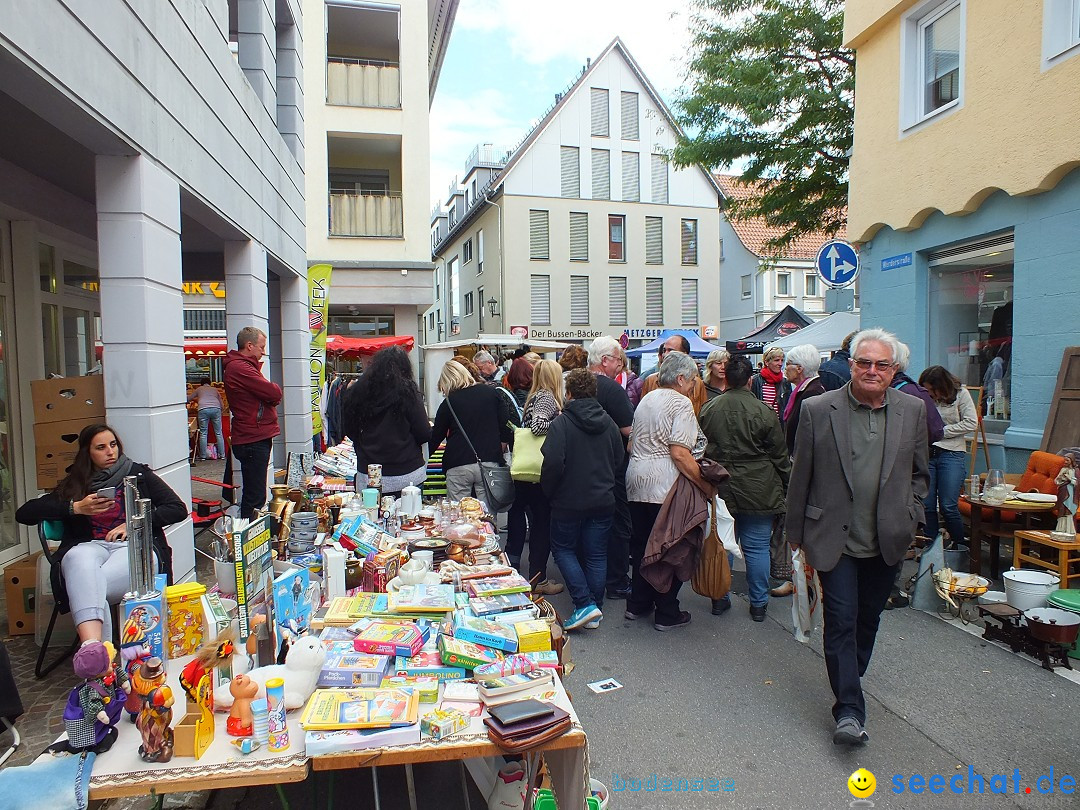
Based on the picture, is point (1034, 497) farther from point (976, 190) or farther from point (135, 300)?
point (135, 300)

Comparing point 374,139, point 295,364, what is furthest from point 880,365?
point 374,139

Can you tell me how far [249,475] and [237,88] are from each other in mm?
3475

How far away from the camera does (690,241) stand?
103 ft

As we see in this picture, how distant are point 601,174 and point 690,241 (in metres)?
5.08

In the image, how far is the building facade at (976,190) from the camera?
644 cm

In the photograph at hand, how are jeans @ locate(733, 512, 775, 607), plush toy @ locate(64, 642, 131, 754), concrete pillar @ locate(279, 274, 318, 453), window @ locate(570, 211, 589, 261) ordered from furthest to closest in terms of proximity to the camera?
window @ locate(570, 211, 589, 261) → concrete pillar @ locate(279, 274, 318, 453) → jeans @ locate(733, 512, 775, 607) → plush toy @ locate(64, 642, 131, 754)

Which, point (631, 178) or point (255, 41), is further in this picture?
point (631, 178)

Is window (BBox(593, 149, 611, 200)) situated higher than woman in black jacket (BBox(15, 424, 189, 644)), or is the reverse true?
window (BBox(593, 149, 611, 200))

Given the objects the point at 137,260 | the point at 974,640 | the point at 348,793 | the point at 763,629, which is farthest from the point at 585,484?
the point at 137,260

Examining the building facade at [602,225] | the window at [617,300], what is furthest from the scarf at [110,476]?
→ the window at [617,300]

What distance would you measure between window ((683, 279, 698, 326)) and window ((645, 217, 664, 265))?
163 centimetres

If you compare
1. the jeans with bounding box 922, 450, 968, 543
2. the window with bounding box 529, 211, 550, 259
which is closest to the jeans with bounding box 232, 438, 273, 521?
the jeans with bounding box 922, 450, 968, 543

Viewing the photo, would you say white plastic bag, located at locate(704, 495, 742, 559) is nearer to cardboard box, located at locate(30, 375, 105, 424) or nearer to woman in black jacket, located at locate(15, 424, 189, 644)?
woman in black jacket, located at locate(15, 424, 189, 644)

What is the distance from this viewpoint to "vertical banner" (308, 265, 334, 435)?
412 inches
